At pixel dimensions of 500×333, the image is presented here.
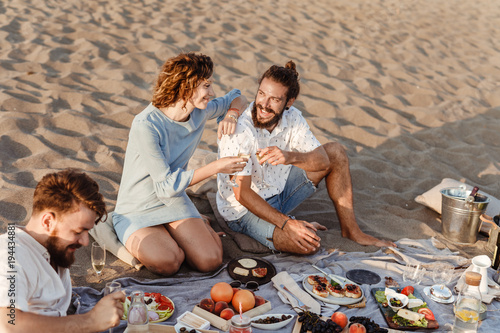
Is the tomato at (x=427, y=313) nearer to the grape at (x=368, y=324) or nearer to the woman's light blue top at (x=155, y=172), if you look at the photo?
the grape at (x=368, y=324)

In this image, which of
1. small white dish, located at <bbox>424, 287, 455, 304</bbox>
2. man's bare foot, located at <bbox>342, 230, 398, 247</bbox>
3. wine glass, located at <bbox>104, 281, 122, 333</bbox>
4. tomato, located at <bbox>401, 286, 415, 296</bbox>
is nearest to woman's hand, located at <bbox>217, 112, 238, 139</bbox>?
man's bare foot, located at <bbox>342, 230, 398, 247</bbox>

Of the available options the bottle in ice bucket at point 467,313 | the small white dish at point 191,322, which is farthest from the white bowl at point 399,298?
the small white dish at point 191,322

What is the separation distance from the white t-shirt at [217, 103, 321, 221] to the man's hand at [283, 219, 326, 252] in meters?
0.47

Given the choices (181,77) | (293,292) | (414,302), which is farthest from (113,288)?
(414,302)

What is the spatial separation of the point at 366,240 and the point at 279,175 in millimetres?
1045

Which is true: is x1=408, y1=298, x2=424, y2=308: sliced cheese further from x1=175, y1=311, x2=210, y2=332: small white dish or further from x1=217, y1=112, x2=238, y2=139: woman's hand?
x1=217, y1=112, x2=238, y2=139: woman's hand

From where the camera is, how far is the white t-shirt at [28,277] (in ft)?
8.02

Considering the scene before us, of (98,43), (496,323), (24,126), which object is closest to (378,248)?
(496,323)

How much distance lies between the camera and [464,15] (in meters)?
14.1

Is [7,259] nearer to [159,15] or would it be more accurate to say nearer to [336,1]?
[159,15]

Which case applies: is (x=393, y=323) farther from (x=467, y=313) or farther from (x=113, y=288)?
(x=113, y=288)

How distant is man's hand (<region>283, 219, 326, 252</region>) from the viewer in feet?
14.0

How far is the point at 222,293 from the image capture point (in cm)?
352

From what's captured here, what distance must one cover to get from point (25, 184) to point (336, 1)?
35.3 feet
